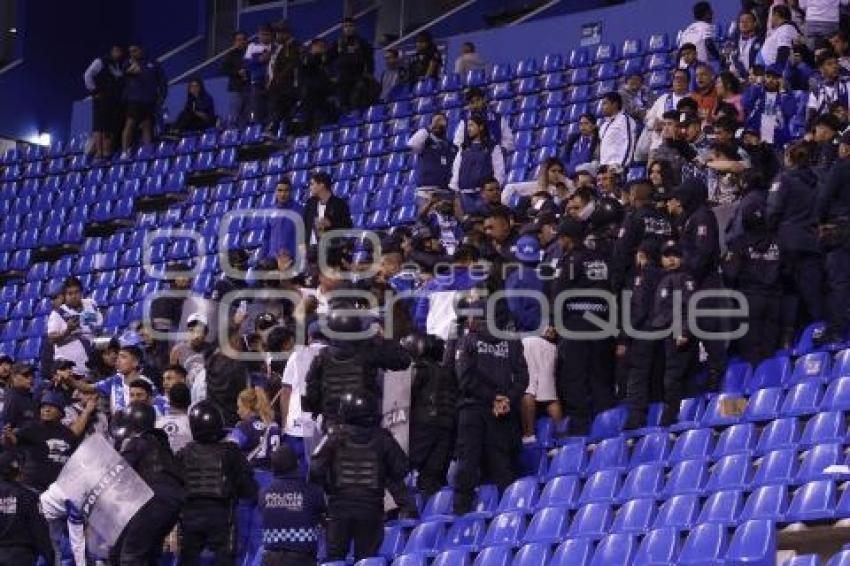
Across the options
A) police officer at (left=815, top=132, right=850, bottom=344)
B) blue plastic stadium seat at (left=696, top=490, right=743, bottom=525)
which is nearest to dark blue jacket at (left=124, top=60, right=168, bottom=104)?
police officer at (left=815, top=132, right=850, bottom=344)

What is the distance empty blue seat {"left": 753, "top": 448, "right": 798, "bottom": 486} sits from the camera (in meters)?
13.1

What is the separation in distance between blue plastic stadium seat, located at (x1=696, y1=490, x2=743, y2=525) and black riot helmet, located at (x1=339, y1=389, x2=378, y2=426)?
2.59 meters

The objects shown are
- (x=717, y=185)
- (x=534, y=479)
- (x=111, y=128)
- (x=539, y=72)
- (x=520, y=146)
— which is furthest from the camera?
(x=111, y=128)

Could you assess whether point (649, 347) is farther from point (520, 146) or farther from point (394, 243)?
point (520, 146)

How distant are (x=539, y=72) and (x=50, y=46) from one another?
9481 mm

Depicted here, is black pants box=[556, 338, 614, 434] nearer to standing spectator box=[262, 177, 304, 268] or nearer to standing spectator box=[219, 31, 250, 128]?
standing spectator box=[262, 177, 304, 268]

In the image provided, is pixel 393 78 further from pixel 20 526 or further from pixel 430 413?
pixel 430 413

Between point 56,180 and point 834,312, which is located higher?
point 56,180

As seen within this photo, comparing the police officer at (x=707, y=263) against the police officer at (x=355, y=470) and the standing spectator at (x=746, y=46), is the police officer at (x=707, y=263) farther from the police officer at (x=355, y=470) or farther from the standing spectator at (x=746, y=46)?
the standing spectator at (x=746, y=46)

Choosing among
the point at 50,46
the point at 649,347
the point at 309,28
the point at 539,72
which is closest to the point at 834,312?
the point at 649,347

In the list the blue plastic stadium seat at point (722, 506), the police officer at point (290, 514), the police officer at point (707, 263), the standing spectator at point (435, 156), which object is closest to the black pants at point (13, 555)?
the police officer at point (290, 514)

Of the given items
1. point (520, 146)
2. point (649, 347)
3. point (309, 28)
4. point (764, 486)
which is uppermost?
point (309, 28)

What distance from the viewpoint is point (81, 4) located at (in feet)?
101

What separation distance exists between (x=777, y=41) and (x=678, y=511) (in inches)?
282
